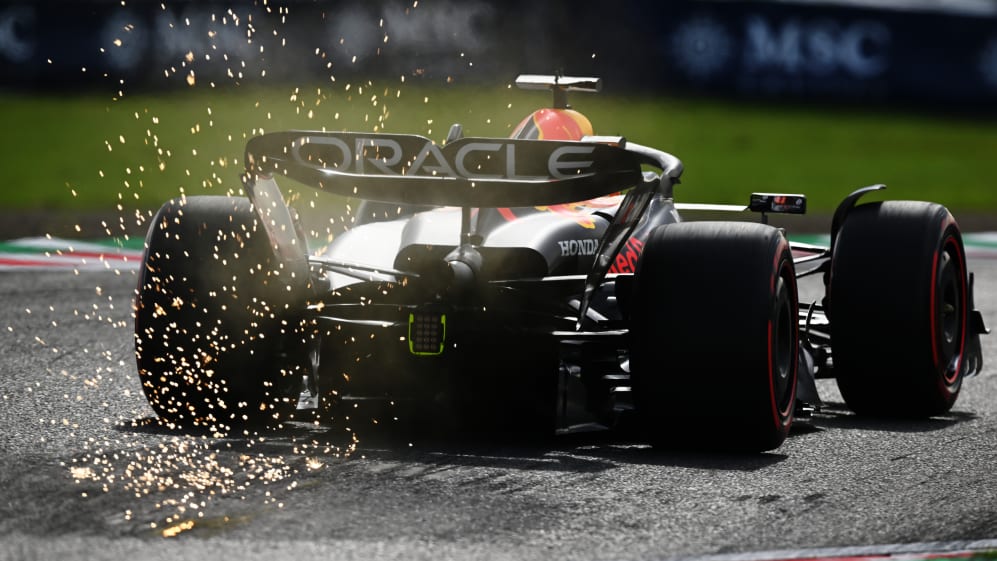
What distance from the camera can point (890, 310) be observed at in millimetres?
7012

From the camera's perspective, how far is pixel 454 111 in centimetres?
2505

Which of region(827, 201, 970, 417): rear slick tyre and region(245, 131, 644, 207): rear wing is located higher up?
region(245, 131, 644, 207): rear wing

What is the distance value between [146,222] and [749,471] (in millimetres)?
11481

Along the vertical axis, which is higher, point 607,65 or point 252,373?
point 607,65

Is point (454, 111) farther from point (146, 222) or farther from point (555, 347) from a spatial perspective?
point (555, 347)

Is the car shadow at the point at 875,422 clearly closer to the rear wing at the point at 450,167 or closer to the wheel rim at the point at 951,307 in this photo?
the wheel rim at the point at 951,307

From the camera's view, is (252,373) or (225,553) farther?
(252,373)

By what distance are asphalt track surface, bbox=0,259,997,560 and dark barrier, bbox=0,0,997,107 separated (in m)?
17.0

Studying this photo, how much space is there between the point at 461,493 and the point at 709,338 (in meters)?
1.19

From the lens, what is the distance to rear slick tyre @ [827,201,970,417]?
7027mm

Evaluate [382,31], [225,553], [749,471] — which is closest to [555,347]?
[749,471]

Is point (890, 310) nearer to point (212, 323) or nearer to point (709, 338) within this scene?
point (709, 338)

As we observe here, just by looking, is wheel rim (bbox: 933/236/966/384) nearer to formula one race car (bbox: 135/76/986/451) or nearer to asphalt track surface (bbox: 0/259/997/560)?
formula one race car (bbox: 135/76/986/451)

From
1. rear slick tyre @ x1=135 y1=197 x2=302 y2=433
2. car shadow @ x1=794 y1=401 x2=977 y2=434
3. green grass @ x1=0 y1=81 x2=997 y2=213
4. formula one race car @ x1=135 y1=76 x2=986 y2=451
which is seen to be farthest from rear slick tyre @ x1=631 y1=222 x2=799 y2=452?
green grass @ x1=0 y1=81 x2=997 y2=213
